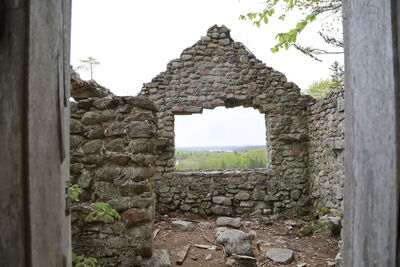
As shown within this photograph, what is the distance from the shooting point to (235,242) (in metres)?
3.18

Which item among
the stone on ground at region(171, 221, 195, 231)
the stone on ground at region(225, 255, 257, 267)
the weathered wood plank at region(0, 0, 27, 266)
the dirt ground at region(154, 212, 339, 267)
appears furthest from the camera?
the stone on ground at region(171, 221, 195, 231)

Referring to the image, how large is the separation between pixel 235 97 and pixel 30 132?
5.06m

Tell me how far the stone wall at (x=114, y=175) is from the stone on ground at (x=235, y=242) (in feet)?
3.43

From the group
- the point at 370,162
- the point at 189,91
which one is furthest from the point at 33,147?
the point at 189,91

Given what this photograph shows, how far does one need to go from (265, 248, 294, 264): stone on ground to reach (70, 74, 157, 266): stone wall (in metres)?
1.58

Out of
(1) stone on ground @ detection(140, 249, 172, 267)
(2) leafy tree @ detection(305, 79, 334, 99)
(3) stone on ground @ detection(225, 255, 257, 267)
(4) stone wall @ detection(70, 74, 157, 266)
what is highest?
(2) leafy tree @ detection(305, 79, 334, 99)

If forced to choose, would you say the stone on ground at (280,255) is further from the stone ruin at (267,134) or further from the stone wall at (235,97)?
the stone wall at (235,97)

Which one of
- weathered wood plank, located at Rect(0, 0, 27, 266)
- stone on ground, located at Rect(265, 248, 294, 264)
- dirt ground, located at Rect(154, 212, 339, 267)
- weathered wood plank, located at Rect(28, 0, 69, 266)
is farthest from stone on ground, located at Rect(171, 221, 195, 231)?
weathered wood plank, located at Rect(0, 0, 27, 266)

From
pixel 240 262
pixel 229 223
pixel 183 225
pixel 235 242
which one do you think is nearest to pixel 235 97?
pixel 229 223

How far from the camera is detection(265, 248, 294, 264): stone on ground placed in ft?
10.0

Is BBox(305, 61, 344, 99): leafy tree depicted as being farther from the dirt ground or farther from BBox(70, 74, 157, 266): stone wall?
BBox(70, 74, 157, 266): stone wall

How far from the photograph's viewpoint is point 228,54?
→ 5.55 meters

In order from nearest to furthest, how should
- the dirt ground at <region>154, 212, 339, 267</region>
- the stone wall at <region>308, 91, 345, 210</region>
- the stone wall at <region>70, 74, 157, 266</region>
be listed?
1. the stone wall at <region>70, 74, 157, 266</region>
2. the dirt ground at <region>154, 212, 339, 267</region>
3. the stone wall at <region>308, 91, 345, 210</region>

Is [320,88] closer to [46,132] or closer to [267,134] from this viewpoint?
[267,134]
